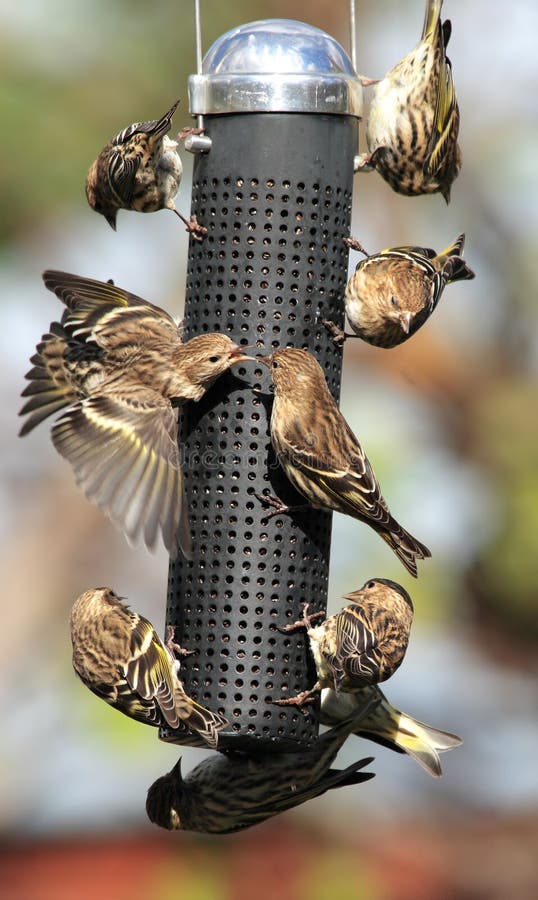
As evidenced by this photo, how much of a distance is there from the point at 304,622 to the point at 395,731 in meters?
1.55

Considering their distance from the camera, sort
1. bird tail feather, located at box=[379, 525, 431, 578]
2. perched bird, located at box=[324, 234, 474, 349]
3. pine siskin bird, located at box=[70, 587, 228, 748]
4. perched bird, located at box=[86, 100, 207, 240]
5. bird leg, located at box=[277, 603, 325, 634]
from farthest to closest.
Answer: perched bird, located at box=[86, 100, 207, 240] → perched bird, located at box=[324, 234, 474, 349] → bird tail feather, located at box=[379, 525, 431, 578] → bird leg, located at box=[277, 603, 325, 634] → pine siskin bird, located at box=[70, 587, 228, 748]

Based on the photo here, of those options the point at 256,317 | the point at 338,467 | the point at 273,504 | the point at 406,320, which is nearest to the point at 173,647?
the point at 273,504

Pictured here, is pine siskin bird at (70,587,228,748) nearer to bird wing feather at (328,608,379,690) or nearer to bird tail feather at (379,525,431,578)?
bird wing feather at (328,608,379,690)

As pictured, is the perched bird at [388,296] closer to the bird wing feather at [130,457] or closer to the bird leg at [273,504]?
the bird leg at [273,504]

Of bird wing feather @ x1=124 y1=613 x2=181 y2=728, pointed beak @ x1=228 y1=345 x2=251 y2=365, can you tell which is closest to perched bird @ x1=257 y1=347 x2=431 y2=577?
pointed beak @ x1=228 y1=345 x2=251 y2=365

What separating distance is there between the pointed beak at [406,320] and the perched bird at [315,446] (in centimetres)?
51

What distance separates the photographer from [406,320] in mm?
7250

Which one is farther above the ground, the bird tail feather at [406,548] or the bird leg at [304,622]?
the bird tail feather at [406,548]

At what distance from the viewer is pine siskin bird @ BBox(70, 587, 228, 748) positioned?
6540 mm

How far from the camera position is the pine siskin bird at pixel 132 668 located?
654 centimetres

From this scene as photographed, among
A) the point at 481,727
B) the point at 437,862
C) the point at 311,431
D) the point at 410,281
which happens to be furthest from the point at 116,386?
the point at 437,862

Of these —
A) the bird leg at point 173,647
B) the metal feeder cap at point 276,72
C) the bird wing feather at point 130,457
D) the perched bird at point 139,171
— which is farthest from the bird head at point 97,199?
the bird leg at point 173,647

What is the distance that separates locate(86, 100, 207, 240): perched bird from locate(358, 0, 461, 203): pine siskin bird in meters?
0.88

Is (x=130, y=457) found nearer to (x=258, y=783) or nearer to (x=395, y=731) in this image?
(x=258, y=783)
